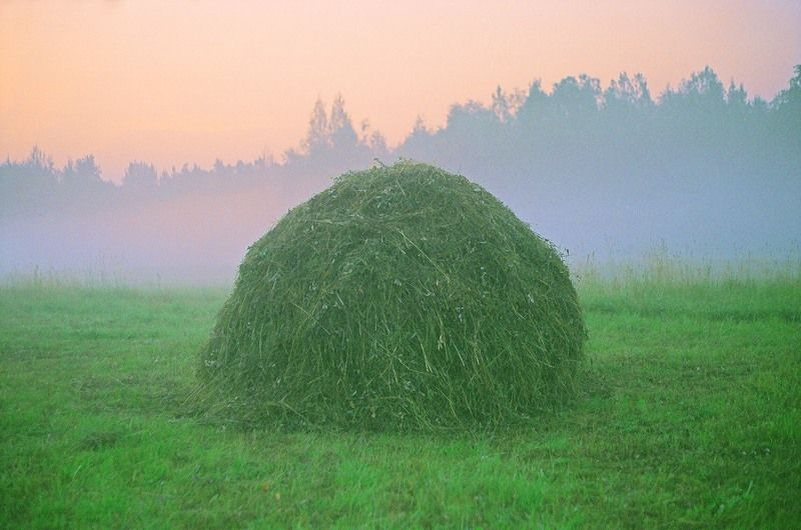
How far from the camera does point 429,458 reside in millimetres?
5602

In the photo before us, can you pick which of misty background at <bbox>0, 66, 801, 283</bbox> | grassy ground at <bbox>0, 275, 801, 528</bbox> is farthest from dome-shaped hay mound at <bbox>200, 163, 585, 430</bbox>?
misty background at <bbox>0, 66, 801, 283</bbox>

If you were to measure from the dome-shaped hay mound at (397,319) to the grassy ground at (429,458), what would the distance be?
0.40m

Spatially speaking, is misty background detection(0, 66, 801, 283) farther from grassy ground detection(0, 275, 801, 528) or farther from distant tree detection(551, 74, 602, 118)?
grassy ground detection(0, 275, 801, 528)

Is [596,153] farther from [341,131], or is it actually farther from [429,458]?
[429,458]

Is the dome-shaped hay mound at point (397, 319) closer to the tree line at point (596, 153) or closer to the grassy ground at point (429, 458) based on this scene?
the grassy ground at point (429, 458)

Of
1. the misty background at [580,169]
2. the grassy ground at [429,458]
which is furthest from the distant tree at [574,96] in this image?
the grassy ground at [429,458]

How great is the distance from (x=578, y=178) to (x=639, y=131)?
5926 millimetres

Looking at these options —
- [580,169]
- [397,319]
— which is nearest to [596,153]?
[580,169]

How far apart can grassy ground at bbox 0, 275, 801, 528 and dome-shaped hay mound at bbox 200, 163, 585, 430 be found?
1.32ft

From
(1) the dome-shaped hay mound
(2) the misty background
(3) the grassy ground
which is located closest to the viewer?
(3) the grassy ground

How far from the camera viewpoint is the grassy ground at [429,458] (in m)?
4.55

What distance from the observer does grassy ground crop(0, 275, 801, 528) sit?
4.55 m

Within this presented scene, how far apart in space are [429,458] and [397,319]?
148cm

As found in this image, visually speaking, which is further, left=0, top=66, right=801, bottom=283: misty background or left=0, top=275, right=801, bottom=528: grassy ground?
left=0, top=66, right=801, bottom=283: misty background
